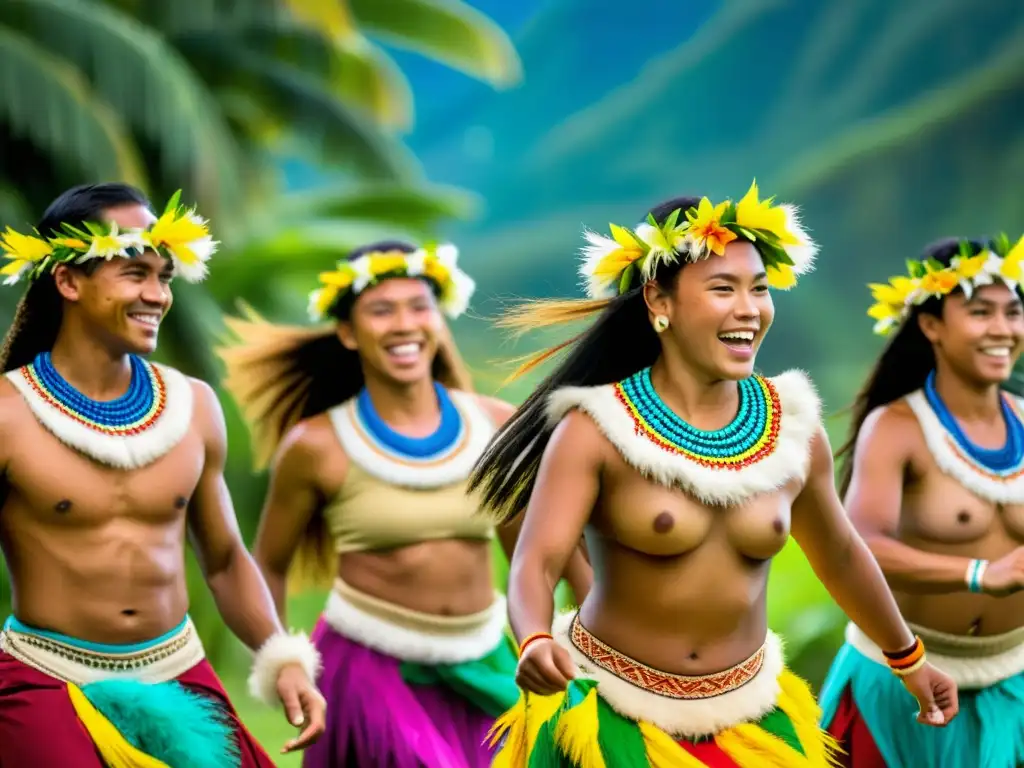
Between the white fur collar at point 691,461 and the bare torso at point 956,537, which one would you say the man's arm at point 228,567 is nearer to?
the white fur collar at point 691,461

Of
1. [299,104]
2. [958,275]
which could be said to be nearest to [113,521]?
[958,275]

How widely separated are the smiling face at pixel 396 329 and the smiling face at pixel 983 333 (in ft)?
5.05

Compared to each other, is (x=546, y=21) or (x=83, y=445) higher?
(x=546, y=21)

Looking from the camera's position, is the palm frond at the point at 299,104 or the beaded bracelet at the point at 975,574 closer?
the beaded bracelet at the point at 975,574

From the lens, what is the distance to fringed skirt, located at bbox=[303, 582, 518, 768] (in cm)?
485

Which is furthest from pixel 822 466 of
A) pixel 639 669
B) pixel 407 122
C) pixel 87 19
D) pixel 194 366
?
pixel 407 122

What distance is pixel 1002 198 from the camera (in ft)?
54.9

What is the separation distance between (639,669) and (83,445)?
4.39ft

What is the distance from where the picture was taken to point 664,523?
350 cm

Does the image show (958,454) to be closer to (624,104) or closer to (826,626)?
(826,626)

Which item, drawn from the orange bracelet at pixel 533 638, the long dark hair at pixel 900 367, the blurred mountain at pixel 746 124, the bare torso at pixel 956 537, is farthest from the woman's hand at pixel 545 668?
the blurred mountain at pixel 746 124

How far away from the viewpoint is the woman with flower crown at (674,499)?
351 cm

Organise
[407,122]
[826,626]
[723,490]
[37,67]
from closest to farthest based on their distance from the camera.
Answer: [723,490] → [826,626] → [37,67] → [407,122]

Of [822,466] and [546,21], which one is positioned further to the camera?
[546,21]
